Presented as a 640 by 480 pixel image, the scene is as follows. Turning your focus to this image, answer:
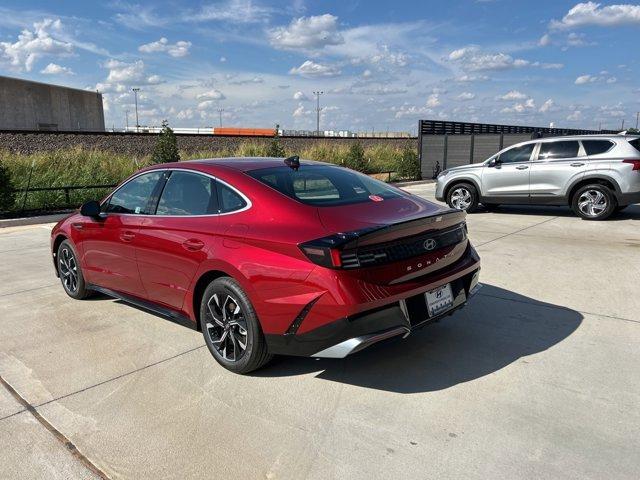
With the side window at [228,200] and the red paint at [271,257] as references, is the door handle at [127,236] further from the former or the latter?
the side window at [228,200]

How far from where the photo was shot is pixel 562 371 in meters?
3.81

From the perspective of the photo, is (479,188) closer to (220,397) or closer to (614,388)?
(614,388)

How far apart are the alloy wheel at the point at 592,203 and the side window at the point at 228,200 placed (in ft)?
29.9

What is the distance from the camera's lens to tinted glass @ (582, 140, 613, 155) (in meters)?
10.6

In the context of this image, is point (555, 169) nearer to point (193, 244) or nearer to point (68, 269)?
point (193, 244)

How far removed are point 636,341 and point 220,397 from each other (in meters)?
3.37

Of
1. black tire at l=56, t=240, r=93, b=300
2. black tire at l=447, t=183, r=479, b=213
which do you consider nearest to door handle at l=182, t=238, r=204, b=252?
black tire at l=56, t=240, r=93, b=300

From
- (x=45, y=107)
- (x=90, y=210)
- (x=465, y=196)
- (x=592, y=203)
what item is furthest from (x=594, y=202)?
(x=45, y=107)

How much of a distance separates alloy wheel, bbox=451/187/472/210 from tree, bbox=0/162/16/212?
10.3m

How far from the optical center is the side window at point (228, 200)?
388 cm

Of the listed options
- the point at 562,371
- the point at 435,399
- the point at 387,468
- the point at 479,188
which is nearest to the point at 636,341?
the point at 562,371

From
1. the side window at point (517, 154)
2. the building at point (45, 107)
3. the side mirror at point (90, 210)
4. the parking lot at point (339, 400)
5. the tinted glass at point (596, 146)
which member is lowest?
the parking lot at point (339, 400)

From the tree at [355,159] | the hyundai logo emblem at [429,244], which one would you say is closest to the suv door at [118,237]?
the hyundai logo emblem at [429,244]

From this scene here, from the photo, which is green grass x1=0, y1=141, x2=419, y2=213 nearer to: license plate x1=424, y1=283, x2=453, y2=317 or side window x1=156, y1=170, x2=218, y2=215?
side window x1=156, y1=170, x2=218, y2=215
